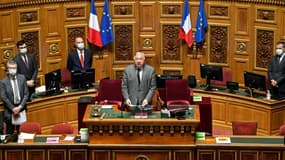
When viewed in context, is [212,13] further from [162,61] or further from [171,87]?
[171,87]

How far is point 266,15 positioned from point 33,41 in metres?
5.36

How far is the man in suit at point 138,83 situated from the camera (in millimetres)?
13055

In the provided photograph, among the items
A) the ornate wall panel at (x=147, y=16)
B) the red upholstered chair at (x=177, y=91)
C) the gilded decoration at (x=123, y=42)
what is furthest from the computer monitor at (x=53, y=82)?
the ornate wall panel at (x=147, y=16)

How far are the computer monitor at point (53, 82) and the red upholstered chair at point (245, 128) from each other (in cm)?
460

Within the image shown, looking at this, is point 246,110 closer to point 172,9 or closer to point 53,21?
point 172,9

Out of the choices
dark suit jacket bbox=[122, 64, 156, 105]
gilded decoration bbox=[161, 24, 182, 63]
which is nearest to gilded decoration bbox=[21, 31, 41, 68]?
gilded decoration bbox=[161, 24, 182, 63]

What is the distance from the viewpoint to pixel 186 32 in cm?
1720

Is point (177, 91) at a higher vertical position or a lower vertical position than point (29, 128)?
higher

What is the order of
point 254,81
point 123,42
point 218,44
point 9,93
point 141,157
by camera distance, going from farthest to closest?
1. point 123,42
2. point 218,44
3. point 254,81
4. point 9,93
5. point 141,157

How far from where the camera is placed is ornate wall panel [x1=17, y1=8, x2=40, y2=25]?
54.3 ft

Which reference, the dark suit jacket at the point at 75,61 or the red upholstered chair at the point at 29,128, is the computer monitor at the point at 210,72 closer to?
the dark suit jacket at the point at 75,61

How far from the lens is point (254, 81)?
1554 cm

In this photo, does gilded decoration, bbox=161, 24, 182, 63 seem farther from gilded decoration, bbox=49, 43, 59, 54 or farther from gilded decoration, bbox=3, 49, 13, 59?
gilded decoration, bbox=3, 49, 13, 59

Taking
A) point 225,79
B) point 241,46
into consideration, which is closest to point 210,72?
point 225,79
